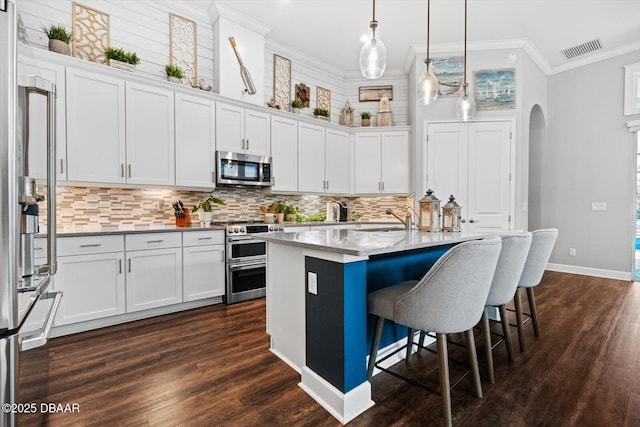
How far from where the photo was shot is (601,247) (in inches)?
205

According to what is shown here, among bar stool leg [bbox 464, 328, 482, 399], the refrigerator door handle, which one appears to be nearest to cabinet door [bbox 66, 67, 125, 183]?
the refrigerator door handle

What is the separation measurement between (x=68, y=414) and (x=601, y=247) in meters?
6.93

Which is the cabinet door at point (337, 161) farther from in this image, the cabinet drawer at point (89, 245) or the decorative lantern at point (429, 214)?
the cabinet drawer at point (89, 245)

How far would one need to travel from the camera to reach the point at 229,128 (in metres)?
4.04

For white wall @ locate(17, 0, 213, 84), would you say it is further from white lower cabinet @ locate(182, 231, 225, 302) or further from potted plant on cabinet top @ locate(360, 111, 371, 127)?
potted plant on cabinet top @ locate(360, 111, 371, 127)

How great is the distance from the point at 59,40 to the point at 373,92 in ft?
14.8

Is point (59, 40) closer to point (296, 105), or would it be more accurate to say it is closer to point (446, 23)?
point (296, 105)

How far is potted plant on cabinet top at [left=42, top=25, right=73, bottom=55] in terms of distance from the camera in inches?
114

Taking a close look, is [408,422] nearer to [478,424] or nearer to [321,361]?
[478,424]

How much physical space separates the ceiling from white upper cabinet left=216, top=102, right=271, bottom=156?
132cm

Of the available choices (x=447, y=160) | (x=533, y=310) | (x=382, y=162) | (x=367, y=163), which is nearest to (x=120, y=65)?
(x=367, y=163)

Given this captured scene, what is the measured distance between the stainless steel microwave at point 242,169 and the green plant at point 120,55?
1.25 metres

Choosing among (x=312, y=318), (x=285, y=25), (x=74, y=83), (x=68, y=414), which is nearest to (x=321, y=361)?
(x=312, y=318)

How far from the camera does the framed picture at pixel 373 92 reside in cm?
578
